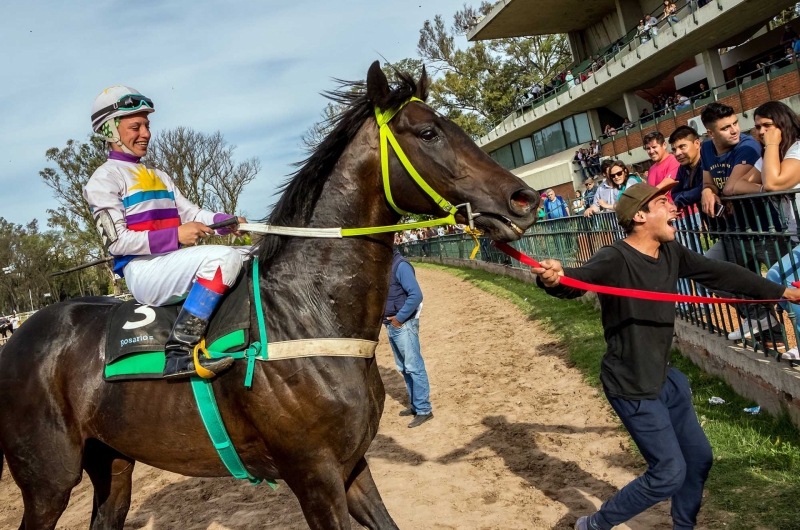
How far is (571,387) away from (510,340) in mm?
3116

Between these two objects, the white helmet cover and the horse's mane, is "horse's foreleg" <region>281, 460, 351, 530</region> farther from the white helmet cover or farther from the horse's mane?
the white helmet cover

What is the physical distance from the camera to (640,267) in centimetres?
346

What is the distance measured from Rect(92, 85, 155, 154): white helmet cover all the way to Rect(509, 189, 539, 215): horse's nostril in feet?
7.21

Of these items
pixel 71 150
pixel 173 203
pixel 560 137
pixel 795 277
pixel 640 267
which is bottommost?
→ pixel 795 277

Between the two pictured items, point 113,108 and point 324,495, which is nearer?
point 324,495

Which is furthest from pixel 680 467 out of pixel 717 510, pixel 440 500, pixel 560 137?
pixel 560 137

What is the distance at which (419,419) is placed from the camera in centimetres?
705

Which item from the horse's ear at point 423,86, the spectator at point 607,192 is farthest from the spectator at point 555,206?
the horse's ear at point 423,86

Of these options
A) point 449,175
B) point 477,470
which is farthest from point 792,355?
point 449,175

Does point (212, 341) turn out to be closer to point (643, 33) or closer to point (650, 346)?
point (650, 346)

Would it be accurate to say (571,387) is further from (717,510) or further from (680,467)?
(680,467)

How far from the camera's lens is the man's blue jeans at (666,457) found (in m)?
3.17

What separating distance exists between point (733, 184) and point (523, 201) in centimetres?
313

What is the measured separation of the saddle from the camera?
9.97ft
